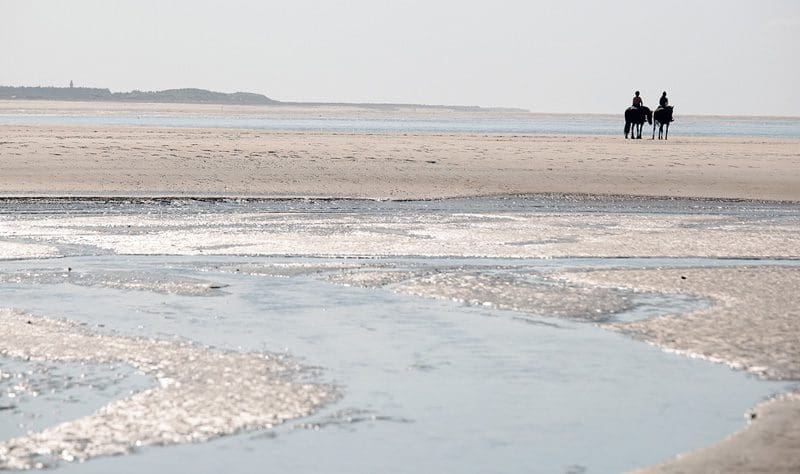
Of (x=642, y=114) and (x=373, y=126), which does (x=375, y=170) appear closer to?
(x=642, y=114)

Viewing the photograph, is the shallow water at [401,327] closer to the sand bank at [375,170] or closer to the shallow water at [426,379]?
the shallow water at [426,379]

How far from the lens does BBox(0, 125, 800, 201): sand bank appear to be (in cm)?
2508

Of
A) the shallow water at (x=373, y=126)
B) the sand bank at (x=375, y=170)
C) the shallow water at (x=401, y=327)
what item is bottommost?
the shallow water at (x=373, y=126)

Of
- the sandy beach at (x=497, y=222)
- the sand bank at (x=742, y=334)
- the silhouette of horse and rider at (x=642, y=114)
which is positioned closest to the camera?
the sand bank at (x=742, y=334)

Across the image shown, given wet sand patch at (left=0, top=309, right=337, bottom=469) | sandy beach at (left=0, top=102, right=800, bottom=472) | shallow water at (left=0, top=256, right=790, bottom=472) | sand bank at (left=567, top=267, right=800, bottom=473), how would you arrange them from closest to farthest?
sand bank at (left=567, top=267, right=800, bottom=473)
shallow water at (left=0, top=256, right=790, bottom=472)
wet sand patch at (left=0, top=309, right=337, bottom=469)
sandy beach at (left=0, top=102, right=800, bottom=472)

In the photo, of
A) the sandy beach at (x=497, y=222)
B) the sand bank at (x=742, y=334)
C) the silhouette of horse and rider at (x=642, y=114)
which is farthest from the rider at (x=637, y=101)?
the sand bank at (x=742, y=334)

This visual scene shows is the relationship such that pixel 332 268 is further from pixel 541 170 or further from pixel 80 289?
pixel 541 170

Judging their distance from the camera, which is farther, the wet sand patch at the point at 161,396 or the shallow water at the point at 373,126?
the shallow water at the point at 373,126

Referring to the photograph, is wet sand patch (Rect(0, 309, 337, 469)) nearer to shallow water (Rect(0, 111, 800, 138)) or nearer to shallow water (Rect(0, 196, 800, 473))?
shallow water (Rect(0, 196, 800, 473))

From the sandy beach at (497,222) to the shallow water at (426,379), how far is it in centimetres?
37

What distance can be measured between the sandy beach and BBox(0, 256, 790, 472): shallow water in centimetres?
37

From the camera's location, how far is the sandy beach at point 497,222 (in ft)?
32.2

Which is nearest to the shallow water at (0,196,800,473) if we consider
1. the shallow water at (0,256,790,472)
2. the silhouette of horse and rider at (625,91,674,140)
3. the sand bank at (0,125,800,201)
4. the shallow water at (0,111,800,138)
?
the shallow water at (0,256,790,472)

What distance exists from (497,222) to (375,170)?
391 inches
